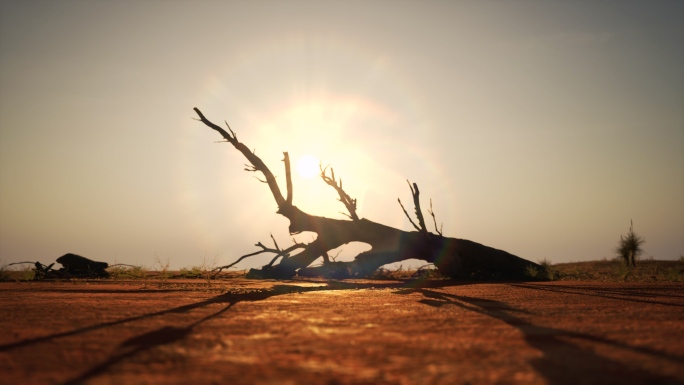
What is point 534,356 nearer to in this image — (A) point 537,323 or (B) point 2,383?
(A) point 537,323

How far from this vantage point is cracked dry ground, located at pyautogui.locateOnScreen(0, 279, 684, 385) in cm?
201

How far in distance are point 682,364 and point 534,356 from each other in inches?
21.6

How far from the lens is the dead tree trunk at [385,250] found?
12.7m

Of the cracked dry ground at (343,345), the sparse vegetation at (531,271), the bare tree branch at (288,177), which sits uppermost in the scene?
the bare tree branch at (288,177)

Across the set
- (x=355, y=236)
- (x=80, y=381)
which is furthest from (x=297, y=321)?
(x=355, y=236)

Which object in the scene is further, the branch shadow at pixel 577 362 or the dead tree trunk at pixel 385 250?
the dead tree trunk at pixel 385 250

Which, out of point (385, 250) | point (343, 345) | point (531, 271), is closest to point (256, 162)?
point (385, 250)

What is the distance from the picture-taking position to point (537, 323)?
136 inches

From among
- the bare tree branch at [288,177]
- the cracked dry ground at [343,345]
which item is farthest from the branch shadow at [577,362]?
the bare tree branch at [288,177]

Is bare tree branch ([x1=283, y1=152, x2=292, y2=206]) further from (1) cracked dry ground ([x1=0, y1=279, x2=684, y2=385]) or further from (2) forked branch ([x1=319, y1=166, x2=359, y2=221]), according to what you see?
(1) cracked dry ground ([x1=0, y1=279, x2=684, y2=385])

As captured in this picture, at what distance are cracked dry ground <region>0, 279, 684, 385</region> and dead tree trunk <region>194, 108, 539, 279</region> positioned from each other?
832 cm

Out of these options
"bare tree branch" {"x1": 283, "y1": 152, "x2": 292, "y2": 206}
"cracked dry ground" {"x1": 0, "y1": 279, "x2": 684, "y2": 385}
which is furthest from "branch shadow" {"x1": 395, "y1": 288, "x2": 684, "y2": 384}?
"bare tree branch" {"x1": 283, "y1": 152, "x2": 292, "y2": 206}

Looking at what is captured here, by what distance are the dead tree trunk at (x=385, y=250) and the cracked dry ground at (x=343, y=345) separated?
832cm

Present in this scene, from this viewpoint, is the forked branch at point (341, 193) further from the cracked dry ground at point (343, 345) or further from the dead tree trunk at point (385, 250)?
→ the cracked dry ground at point (343, 345)
